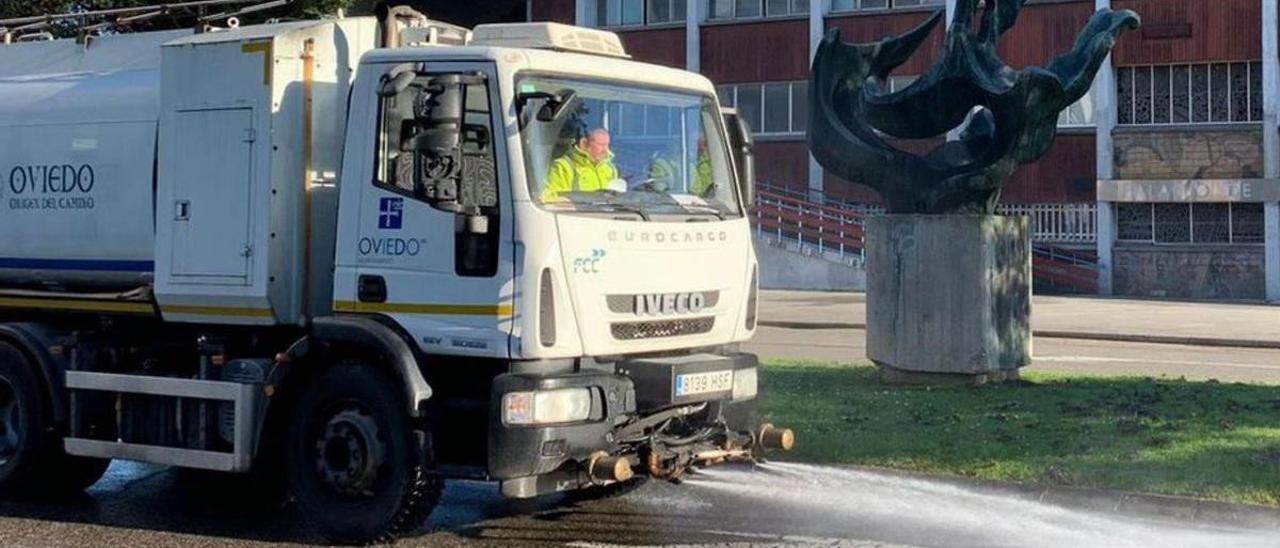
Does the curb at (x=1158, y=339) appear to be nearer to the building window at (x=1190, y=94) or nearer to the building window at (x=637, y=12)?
the building window at (x=1190, y=94)

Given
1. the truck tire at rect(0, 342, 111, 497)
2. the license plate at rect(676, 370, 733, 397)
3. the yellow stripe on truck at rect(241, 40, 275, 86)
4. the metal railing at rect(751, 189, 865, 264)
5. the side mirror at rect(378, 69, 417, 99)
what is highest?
the metal railing at rect(751, 189, 865, 264)

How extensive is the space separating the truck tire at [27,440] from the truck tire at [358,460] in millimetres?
2061

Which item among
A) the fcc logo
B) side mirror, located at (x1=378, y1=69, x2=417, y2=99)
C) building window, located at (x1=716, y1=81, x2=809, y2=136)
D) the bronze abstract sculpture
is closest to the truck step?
the fcc logo

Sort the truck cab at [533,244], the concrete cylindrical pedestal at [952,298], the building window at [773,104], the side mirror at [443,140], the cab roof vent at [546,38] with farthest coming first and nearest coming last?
the building window at [773,104] → the concrete cylindrical pedestal at [952,298] → the cab roof vent at [546,38] → the truck cab at [533,244] → the side mirror at [443,140]

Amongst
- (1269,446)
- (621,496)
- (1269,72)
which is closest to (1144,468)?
(1269,446)

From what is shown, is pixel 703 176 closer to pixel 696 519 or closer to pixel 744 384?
pixel 744 384

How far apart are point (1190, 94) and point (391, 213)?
3227 cm

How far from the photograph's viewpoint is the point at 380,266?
27.9 feet

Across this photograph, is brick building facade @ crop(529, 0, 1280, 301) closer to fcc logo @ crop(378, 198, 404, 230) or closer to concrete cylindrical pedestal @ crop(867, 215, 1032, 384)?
concrete cylindrical pedestal @ crop(867, 215, 1032, 384)

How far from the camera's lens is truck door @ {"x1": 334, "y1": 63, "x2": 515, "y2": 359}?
807 cm

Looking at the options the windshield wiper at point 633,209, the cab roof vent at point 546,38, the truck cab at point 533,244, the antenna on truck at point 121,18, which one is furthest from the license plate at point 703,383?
the antenna on truck at point 121,18

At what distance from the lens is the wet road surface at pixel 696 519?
8.83 metres

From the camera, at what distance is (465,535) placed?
9.01 metres

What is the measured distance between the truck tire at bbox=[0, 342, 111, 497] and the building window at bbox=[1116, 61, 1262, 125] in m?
31.7
